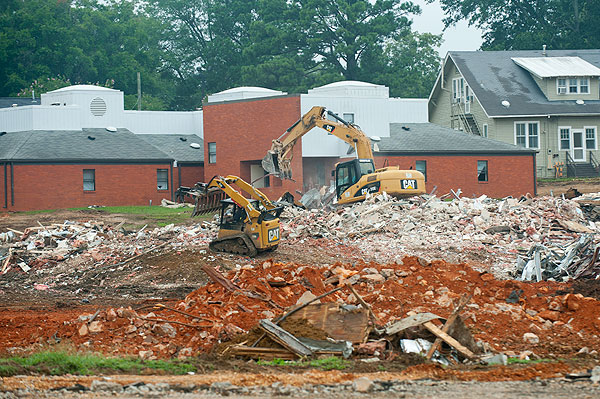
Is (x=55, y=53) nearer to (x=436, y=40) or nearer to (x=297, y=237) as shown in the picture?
(x=436, y=40)

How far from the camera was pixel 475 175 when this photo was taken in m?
48.2

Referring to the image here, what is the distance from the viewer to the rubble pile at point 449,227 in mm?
26031

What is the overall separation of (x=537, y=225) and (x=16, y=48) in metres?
50.6

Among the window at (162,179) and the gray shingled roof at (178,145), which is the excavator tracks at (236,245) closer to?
the window at (162,179)

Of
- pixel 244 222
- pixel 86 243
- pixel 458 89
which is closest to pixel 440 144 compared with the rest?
pixel 458 89

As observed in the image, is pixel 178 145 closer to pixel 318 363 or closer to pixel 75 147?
pixel 75 147

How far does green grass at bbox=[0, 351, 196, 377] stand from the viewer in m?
11.4

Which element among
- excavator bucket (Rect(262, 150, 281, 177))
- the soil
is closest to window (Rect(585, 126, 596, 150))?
excavator bucket (Rect(262, 150, 281, 177))

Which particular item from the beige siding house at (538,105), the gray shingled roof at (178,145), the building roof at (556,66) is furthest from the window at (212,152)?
the building roof at (556,66)

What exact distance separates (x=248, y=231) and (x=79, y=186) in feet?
81.5

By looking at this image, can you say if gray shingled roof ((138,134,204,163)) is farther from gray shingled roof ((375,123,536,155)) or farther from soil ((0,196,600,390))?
soil ((0,196,600,390))

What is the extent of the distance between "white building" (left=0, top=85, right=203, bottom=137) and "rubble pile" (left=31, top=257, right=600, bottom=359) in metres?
35.5

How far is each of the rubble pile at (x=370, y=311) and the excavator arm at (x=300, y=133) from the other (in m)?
16.9

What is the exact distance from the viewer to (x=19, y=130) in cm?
5006
